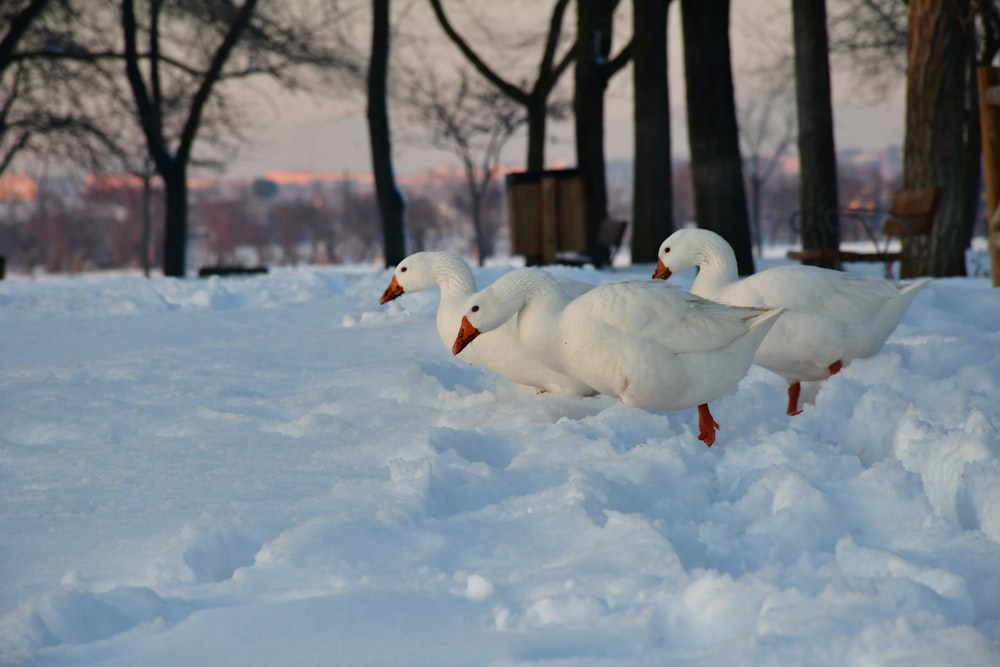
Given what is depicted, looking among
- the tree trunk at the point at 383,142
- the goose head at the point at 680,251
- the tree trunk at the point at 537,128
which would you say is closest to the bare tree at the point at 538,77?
the tree trunk at the point at 537,128

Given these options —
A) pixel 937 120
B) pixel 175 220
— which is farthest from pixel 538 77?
pixel 937 120

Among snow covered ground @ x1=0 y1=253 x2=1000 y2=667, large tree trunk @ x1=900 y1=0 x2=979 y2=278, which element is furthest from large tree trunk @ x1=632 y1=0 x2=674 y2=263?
snow covered ground @ x1=0 y1=253 x2=1000 y2=667

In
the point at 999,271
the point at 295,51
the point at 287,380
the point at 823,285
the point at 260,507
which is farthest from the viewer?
the point at 295,51

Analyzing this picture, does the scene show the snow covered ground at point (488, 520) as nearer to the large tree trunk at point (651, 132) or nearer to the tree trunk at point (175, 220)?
the large tree trunk at point (651, 132)

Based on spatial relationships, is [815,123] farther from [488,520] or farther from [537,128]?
[488,520]

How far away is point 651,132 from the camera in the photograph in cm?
1517

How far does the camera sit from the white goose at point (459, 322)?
15.2ft

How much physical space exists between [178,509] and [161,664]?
1079 millimetres

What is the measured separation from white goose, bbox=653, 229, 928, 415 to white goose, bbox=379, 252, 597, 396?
70 cm

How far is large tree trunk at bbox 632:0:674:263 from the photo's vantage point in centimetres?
1442

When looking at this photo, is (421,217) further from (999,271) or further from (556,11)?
(999,271)

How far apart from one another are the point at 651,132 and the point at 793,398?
10664mm

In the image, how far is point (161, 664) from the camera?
2.33 metres

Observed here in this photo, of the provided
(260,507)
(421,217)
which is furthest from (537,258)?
(421,217)
